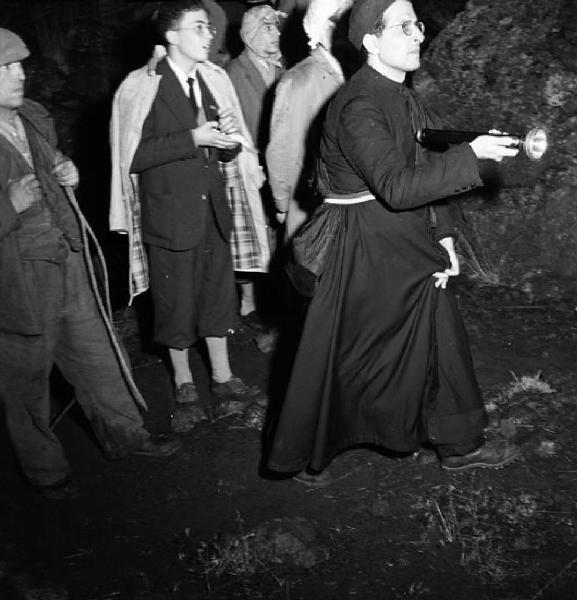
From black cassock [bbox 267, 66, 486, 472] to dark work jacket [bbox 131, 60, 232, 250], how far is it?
109 centimetres

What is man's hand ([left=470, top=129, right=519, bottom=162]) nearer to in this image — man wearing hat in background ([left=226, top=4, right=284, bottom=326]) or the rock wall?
man wearing hat in background ([left=226, top=4, right=284, bottom=326])

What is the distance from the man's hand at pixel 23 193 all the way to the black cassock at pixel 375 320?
1253 millimetres

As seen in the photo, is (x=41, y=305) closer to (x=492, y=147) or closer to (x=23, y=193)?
(x=23, y=193)

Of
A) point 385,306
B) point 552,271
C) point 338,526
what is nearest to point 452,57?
point 552,271

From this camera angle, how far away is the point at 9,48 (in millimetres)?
3742

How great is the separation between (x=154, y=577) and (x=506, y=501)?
1.69 meters

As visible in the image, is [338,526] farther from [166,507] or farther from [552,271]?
[552,271]

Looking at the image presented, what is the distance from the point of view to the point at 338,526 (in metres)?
3.99

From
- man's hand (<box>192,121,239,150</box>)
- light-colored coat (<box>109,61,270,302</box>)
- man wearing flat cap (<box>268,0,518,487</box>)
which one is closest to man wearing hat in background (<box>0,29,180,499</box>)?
light-colored coat (<box>109,61,270,302</box>)

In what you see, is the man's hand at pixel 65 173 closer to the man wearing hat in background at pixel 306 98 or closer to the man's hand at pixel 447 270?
the man wearing hat in background at pixel 306 98

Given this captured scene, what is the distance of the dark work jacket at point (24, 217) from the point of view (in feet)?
12.5

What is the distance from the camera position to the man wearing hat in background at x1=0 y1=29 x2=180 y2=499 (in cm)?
382

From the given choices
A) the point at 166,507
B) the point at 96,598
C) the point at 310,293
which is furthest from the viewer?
the point at 166,507

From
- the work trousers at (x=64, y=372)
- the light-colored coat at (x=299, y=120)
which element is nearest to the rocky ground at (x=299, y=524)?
the work trousers at (x=64, y=372)
